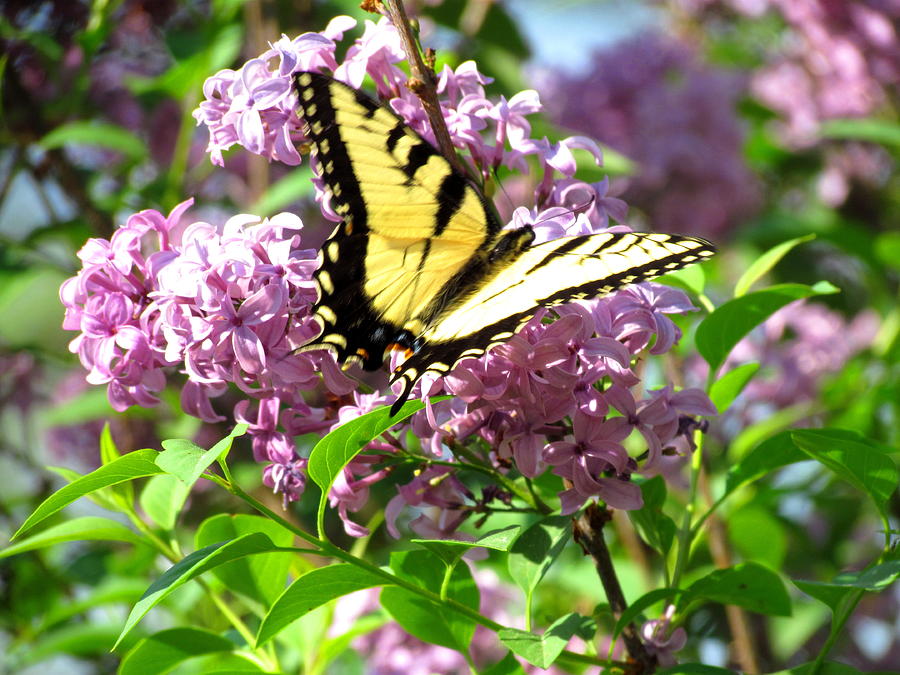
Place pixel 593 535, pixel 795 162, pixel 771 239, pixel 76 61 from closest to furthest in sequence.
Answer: pixel 593 535, pixel 76 61, pixel 771 239, pixel 795 162

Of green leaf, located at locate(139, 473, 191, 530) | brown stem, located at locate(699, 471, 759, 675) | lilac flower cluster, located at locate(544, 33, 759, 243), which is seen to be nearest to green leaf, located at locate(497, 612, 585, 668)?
green leaf, located at locate(139, 473, 191, 530)

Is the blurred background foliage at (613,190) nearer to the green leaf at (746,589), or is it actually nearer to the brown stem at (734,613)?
the brown stem at (734,613)

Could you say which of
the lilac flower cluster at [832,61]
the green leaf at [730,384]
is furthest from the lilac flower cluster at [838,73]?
the green leaf at [730,384]

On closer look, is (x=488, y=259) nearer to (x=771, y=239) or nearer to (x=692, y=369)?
(x=692, y=369)

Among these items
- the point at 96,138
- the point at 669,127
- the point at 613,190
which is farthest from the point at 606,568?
the point at 669,127

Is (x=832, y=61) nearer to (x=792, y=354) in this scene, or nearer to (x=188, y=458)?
(x=792, y=354)

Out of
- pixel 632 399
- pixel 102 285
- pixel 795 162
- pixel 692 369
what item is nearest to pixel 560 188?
pixel 632 399
